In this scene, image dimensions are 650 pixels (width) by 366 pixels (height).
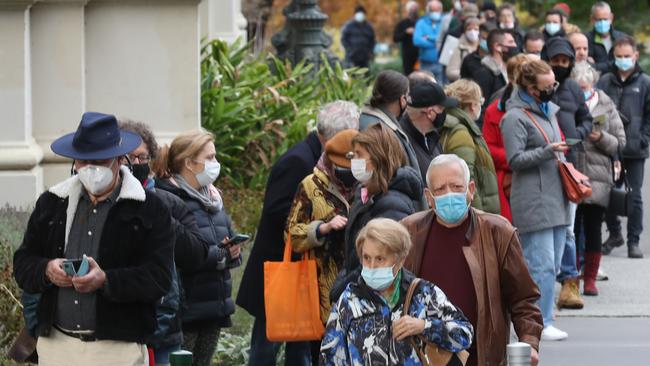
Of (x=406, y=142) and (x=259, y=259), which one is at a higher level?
(x=406, y=142)

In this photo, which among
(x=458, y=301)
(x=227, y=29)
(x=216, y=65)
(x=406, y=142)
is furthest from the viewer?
(x=227, y=29)

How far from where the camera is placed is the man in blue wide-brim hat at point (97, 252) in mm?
6703

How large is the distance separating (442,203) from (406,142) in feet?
6.28

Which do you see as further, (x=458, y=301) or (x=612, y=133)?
(x=612, y=133)

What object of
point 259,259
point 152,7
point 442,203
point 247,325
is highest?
point 152,7

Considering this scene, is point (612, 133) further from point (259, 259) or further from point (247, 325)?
point (259, 259)

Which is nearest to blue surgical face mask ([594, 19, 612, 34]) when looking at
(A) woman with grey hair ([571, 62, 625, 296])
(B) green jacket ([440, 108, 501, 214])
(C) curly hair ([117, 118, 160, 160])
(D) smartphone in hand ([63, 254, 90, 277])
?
(A) woman with grey hair ([571, 62, 625, 296])

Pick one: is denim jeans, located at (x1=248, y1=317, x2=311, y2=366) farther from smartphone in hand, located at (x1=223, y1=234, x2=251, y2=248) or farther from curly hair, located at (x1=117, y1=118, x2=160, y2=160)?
curly hair, located at (x1=117, y1=118, x2=160, y2=160)

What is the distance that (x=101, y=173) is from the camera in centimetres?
670

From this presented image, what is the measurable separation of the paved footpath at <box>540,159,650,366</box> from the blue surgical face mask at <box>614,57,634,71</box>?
5.88 ft

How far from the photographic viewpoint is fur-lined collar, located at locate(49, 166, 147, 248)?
6719mm

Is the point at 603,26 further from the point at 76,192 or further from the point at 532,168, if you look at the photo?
the point at 76,192

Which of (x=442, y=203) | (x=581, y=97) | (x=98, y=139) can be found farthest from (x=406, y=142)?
(x=581, y=97)

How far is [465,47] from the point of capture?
765 inches
